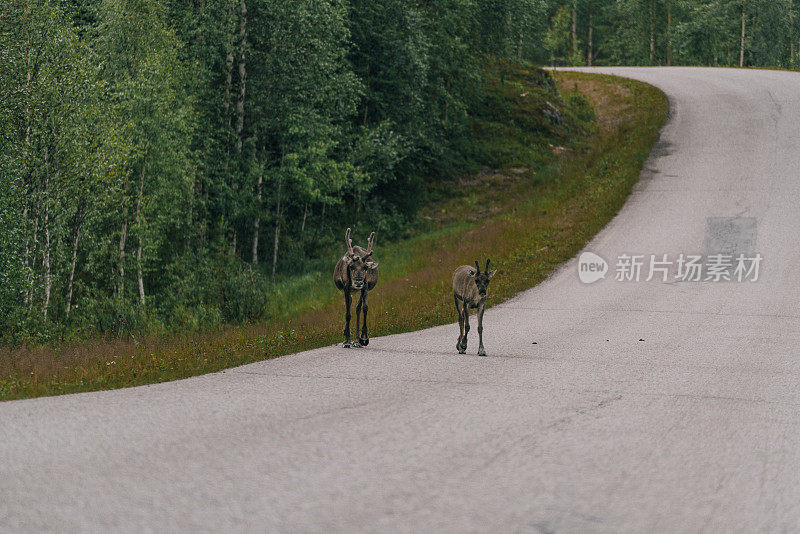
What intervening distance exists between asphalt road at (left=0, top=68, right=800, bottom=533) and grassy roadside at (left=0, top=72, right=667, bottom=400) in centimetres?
101

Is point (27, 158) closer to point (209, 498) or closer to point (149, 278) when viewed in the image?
point (149, 278)

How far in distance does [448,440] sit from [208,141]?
766 inches

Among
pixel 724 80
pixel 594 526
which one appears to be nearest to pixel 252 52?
pixel 594 526

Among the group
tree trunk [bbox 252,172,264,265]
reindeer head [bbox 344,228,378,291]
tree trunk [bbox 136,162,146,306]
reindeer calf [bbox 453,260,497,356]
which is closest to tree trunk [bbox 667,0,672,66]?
tree trunk [bbox 252,172,264,265]

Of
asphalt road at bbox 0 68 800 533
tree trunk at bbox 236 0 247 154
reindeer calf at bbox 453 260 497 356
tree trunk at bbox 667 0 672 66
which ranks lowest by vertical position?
asphalt road at bbox 0 68 800 533

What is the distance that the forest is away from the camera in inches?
805

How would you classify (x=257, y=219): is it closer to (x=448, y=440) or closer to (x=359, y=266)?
(x=359, y=266)

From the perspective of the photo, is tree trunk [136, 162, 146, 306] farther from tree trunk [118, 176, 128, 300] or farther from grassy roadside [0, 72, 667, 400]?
grassy roadside [0, 72, 667, 400]

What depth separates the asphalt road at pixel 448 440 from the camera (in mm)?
4723

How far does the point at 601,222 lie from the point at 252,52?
12568 mm

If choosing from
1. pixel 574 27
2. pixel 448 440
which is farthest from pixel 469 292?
pixel 574 27

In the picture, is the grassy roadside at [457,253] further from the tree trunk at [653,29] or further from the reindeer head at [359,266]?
the tree trunk at [653,29]

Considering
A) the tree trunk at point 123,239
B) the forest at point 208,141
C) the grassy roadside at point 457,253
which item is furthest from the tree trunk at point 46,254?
the grassy roadside at point 457,253

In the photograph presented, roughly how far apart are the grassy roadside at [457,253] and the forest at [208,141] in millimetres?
2261
